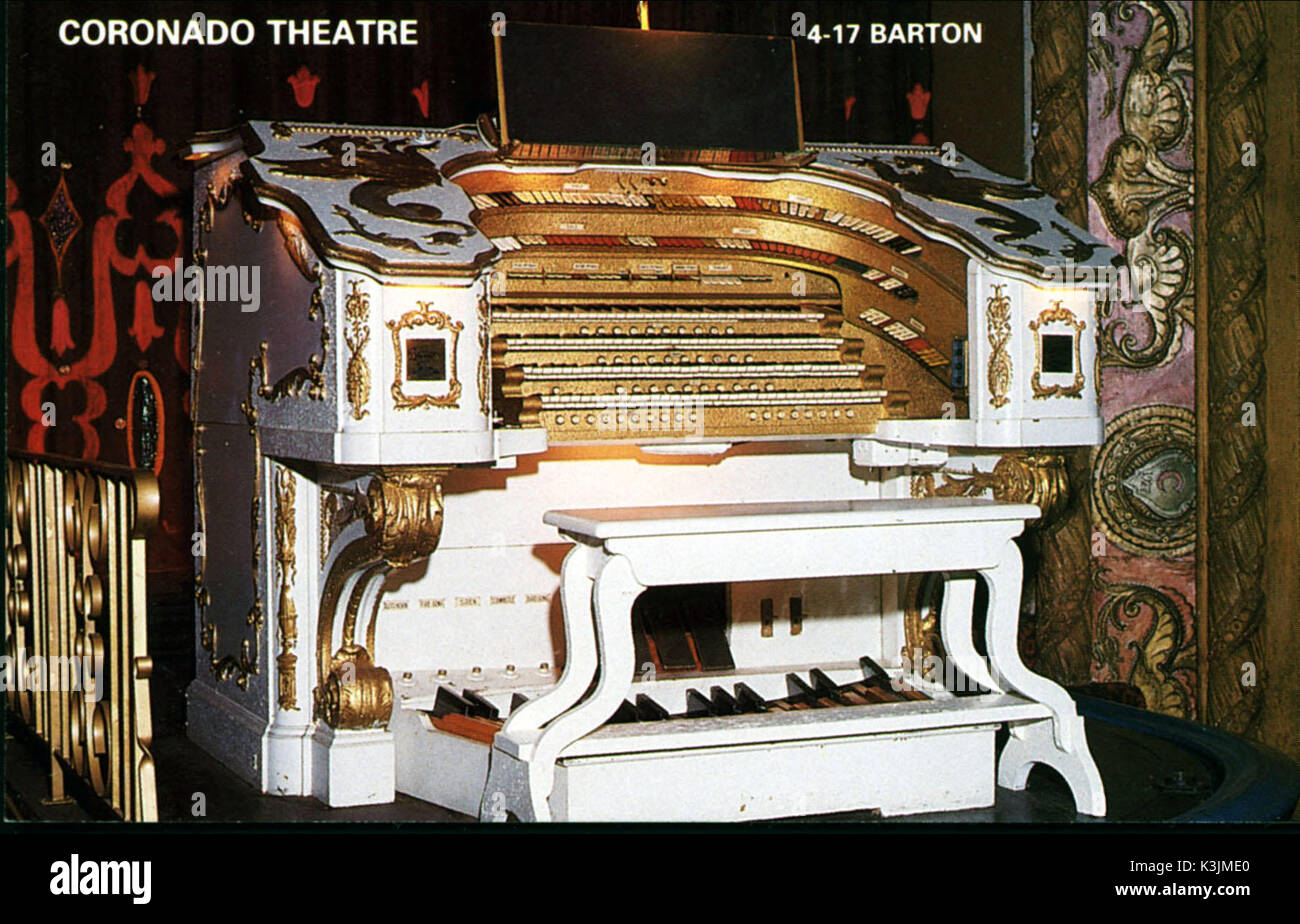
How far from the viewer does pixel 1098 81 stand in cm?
512

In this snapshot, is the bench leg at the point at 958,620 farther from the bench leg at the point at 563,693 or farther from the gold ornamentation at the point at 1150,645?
the gold ornamentation at the point at 1150,645

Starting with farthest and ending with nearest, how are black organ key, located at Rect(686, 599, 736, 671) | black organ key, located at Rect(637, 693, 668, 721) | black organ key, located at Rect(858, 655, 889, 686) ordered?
black organ key, located at Rect(686, 599, 736, 671)
black organ key, located at Rect(858, 655, 889, 686)
black organ key, located at Rect(637, 693, 668, 721)

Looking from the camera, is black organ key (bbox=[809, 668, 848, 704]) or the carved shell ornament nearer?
black organ key (bbox=[809, 668, 848, 704])

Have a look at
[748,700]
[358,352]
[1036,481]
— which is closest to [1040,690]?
[1036,481]

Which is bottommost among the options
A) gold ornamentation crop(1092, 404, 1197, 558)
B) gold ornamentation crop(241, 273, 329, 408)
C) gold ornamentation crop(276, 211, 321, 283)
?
gold ornamentation crop(1092, 404, 1197, 558)

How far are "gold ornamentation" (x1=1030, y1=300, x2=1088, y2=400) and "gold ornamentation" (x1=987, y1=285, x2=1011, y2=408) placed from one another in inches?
2.5

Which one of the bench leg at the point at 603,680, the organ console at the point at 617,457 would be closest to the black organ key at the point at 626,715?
the organ console at the point at 617,457

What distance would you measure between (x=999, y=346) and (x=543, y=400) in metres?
1.13

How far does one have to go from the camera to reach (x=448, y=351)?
3537 mm

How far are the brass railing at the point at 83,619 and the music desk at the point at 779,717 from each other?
0.77 meters

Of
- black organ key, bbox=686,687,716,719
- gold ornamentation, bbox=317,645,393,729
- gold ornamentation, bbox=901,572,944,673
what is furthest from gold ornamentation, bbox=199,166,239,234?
gold ornamentation, bbox=901,572,944,673

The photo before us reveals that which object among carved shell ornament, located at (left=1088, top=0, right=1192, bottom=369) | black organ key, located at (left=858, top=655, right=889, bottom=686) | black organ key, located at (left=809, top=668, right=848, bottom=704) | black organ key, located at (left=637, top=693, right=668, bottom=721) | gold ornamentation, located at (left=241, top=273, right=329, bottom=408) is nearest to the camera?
gold ornamentation, located at (left=241, top=273, right=329, bottom=408)

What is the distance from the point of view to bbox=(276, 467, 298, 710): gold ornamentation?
4047 millimetres

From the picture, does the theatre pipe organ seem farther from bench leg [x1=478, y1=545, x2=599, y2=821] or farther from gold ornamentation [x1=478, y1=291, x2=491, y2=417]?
bench leg [x1=478, y1=545, x2=599, y2=821]
